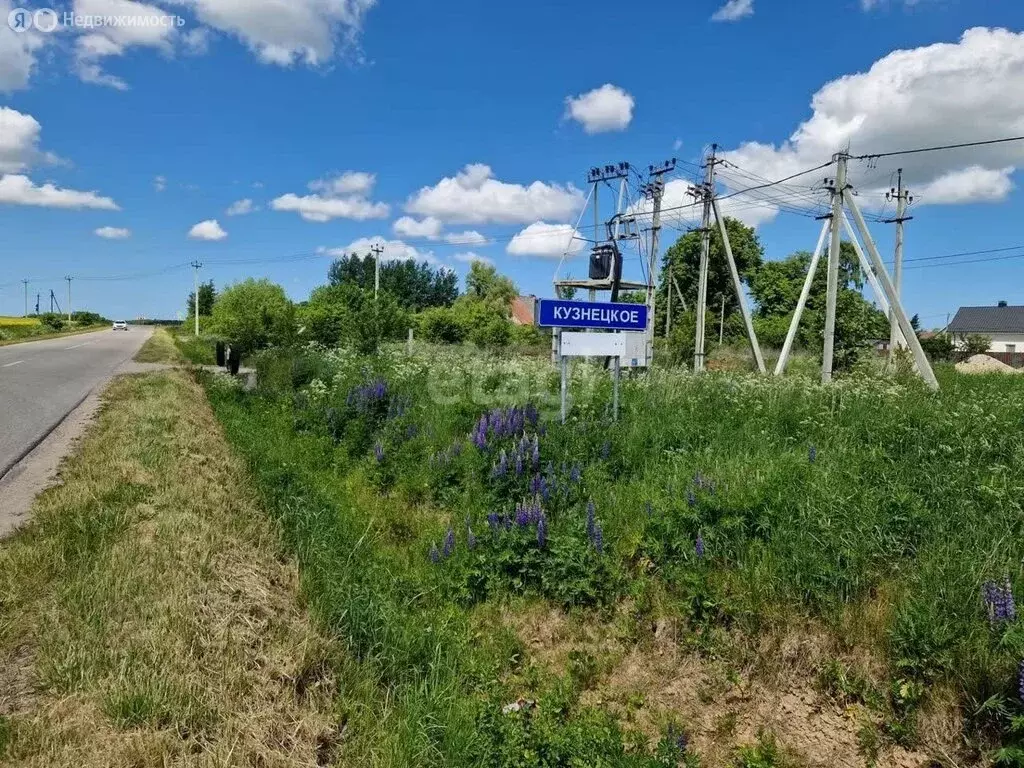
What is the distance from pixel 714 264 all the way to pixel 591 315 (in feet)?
141

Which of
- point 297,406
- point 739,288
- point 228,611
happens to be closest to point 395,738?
point 228,611

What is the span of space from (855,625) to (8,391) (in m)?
14.1

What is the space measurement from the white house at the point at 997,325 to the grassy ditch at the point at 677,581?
82.2 meters

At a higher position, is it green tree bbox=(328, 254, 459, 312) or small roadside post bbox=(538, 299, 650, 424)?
green tree bbox=(328, 254, 459, 312)

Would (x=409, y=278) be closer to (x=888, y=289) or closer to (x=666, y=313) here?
(x=666, y=313)

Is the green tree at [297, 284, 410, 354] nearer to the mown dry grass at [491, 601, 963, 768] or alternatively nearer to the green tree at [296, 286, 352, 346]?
the green tree at [296, 286, 352, 346]

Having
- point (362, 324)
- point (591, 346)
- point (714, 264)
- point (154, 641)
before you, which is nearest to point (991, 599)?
point (154, 641)

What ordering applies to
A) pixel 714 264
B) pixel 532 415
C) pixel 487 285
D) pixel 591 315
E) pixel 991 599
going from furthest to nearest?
pixel 487 285 < pixel 714 264 < pixel 591 315 < pixel 532 415 < pixel 991 599

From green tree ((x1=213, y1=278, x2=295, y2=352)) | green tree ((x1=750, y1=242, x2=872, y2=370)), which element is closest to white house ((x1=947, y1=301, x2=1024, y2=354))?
green tree ((x1=750, y1=242, x2=872, y2=370))

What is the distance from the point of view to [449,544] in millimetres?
5441

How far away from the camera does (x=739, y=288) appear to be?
67.0 ft

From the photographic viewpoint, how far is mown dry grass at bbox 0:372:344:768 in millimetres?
2596

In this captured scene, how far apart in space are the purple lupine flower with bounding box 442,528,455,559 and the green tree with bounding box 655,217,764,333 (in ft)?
143

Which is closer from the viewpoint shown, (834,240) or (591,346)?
(591,346)
